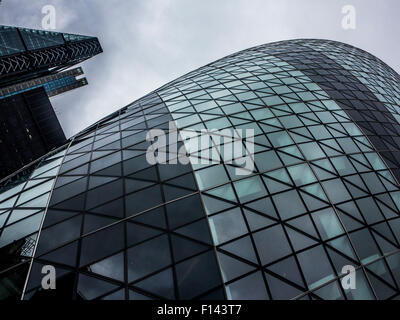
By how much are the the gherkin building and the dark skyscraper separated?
53.4m

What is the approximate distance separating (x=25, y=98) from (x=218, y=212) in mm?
80477

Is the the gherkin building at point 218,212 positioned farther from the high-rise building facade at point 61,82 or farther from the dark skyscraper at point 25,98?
the high-rise building facade at point 61,82

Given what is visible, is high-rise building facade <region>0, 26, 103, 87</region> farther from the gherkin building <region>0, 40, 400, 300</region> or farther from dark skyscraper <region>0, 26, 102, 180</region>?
the gherkin building <region>0, 40, 400, 300</region>

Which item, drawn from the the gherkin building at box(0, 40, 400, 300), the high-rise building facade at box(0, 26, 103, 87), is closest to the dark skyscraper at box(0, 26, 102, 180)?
the high-rise building facade at box(0, 26, 103, 87)

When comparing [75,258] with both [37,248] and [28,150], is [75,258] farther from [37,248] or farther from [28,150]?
[28,150]

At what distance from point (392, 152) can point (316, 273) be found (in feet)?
43.7

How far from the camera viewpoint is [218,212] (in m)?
11.8

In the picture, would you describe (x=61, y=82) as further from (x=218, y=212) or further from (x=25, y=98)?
(x=218, y=212)

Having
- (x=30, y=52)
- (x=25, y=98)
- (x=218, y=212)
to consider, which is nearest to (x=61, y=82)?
(x=25, y=98)

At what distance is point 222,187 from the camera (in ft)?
43.0

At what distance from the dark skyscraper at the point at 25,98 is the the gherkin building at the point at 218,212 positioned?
175ft

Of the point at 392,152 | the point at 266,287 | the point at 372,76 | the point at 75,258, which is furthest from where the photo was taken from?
the point at 372,76

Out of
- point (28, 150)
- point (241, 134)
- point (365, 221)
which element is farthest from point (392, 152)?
point (28, 150)

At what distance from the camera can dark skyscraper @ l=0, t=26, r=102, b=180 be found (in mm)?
61022
